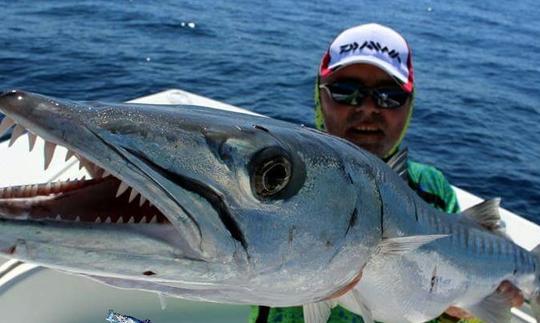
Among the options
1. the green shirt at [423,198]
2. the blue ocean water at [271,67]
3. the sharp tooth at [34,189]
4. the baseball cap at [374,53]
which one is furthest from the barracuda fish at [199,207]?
the blue ocean water at [271,67]

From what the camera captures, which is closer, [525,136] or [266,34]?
[525,136]

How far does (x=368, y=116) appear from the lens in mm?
3391

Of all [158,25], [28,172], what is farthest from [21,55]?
[28,172]

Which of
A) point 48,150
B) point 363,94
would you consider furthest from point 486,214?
point 48,150

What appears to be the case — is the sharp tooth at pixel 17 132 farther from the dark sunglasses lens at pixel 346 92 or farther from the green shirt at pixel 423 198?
the dark sunglasses lens at pixel 346 92

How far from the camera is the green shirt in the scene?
2.92m

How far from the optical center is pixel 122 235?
4.35ft

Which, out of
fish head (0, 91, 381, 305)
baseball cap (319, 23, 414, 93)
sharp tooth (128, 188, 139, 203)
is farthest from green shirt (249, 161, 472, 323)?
sharp tooth (128, 188, 139, 203)

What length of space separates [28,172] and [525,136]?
1064cm

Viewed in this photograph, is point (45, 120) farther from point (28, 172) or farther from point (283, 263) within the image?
point (28, 172)

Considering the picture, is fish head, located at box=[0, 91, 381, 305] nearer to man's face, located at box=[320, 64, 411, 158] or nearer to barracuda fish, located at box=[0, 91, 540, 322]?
barracuda fish, located at box=[0, 91, 540, 322]

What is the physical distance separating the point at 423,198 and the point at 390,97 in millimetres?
686

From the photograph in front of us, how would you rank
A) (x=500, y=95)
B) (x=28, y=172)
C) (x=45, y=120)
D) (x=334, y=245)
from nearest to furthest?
1. (x=45, y=120)
2. (x=334, y=245)
3. (x=28, y=172)
4. (x=500, y=95)

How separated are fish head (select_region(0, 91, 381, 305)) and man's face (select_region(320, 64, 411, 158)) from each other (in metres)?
1.74
